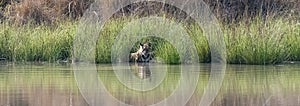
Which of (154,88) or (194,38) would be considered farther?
(194,38)

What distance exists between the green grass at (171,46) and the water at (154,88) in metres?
0.78

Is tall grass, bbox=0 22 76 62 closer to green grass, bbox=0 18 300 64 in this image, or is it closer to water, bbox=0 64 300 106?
green grass, bbox=0 18 300 64

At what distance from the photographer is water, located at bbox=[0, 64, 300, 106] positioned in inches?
471

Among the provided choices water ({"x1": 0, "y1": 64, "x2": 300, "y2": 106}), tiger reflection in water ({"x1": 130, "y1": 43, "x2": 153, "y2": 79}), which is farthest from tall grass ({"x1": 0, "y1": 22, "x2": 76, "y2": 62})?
water ({"x1": 0, "y1": 64, "x2": 300, "y2": 106})

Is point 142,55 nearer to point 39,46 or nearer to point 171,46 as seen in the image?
point 171,46

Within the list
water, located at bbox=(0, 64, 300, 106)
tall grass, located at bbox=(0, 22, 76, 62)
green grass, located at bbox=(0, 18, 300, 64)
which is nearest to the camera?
water, located at bbox=(0, 64, 300, 106)

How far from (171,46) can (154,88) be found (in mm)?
5986

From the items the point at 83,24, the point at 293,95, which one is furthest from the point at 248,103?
the point at 83,24

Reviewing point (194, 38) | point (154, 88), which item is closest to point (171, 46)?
point (194, 38)

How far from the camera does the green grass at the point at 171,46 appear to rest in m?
19.2

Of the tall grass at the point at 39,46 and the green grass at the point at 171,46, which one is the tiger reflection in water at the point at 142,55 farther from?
the tall grass at the point at 39,46

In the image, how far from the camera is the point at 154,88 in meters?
13.9

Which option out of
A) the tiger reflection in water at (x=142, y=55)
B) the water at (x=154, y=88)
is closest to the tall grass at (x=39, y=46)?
the tiger reflection in water at (x=142, y=55)

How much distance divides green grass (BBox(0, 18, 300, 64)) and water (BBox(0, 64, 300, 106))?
78 centimetres
